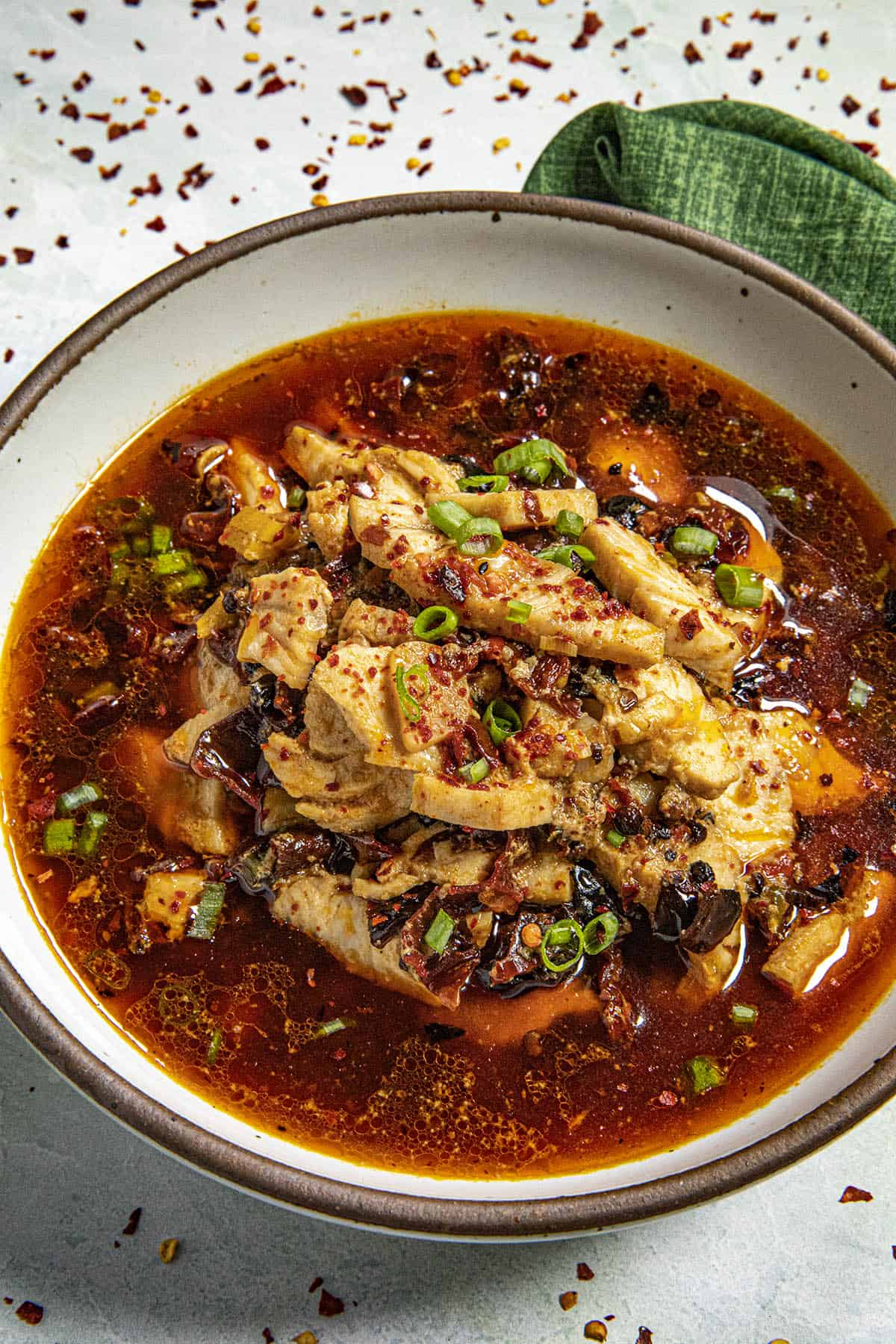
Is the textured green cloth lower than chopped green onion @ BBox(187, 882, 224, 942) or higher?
higher

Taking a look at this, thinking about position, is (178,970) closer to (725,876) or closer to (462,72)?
(725,876)

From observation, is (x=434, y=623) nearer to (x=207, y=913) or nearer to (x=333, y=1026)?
(x=207, y=913)

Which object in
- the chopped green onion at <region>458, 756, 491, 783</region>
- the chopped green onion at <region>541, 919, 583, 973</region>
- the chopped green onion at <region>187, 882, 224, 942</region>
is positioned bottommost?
the chopped green onion at <region>187, 882, 224, 942</region>

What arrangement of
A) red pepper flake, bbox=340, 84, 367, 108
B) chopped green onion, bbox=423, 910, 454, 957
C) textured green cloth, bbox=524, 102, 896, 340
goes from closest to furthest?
chopped green onion, bbox=423, 910, 454, 957 → textured green cloth, bbox=524, 102, 896, 340 → red pepper flake, bbox=340, 84, 367, 108

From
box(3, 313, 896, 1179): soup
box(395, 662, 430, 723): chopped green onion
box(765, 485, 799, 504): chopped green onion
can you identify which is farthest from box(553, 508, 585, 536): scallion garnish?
box(765, 485, 799, 504): chopped green onion

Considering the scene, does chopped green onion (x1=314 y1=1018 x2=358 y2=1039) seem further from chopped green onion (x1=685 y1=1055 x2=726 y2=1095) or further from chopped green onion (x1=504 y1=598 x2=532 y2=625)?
chopped green onion (x1=504 y1=598 x2=532 y2=625)

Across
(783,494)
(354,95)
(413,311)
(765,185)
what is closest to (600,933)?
(783,494)

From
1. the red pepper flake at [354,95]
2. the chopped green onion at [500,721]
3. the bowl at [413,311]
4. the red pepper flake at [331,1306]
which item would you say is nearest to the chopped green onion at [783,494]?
the bowl at [413,311]
